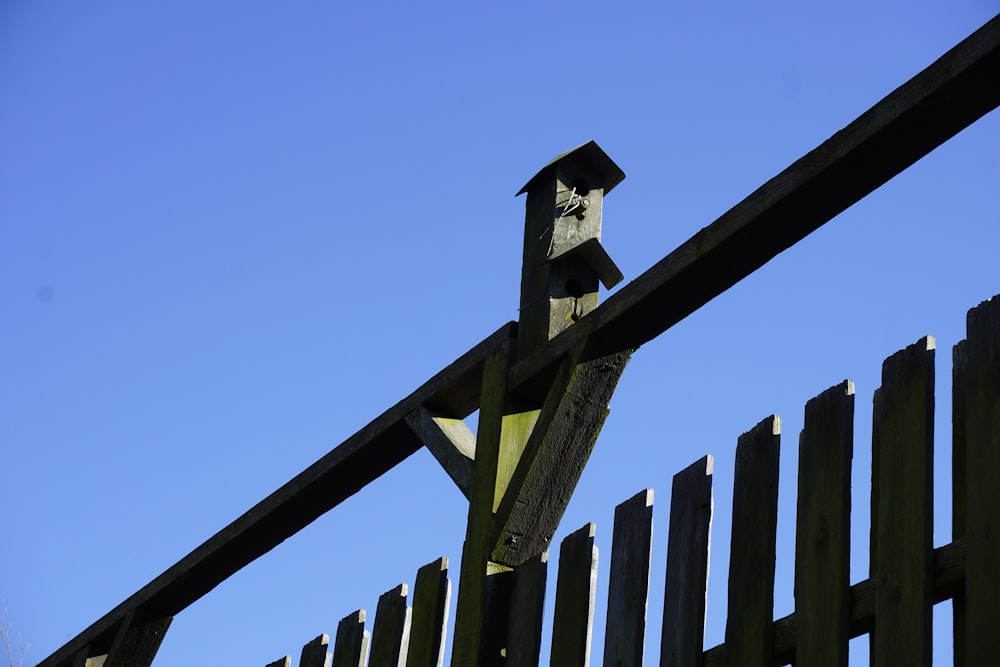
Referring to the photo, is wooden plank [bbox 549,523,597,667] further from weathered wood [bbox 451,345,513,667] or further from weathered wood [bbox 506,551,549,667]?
weathered wood [bbox 451,345,513,667]

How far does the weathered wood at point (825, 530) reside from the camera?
2926mm

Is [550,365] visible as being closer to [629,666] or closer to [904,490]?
[629,666]

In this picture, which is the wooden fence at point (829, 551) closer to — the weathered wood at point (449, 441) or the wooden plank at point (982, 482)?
the wooden plank at point (982, 482)

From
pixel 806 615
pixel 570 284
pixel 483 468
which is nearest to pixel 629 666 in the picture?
pixel 806 615

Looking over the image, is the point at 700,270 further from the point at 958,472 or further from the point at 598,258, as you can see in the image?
the point at 958,472

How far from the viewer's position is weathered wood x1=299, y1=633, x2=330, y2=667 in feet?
15.5

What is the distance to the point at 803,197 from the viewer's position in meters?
3.32

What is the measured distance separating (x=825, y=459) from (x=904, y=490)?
23 cm

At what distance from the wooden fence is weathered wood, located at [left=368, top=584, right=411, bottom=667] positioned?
625 mm

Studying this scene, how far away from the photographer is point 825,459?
3094 millimetres

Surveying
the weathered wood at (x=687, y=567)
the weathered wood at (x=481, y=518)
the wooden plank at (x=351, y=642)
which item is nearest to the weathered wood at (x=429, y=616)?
the weathered wood at (x=481, y=518)

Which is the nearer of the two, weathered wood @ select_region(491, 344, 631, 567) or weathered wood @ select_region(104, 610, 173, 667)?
weathered wood @ select_region(491, 344, 631, 567)

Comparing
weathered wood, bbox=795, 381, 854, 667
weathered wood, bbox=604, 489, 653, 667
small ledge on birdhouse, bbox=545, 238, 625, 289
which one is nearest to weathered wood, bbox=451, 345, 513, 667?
small ledge on birdhouse, bbox=545, 238, 625, 289

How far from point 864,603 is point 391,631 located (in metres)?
1.80
